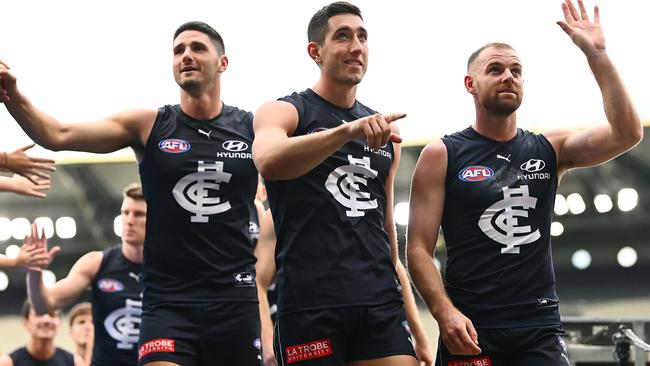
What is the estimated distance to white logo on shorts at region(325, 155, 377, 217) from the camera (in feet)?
16.3

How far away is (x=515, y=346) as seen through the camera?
5.08 m

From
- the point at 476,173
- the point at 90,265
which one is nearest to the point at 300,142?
the point at 476,173

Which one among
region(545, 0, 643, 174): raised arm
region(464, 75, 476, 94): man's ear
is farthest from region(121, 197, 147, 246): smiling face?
region(545, 0, 643, 174): raised arm

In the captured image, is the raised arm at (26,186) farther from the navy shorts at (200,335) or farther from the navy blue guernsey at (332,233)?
the navy blue guernsey at (332,233)

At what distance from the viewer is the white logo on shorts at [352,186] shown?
16.3 ft

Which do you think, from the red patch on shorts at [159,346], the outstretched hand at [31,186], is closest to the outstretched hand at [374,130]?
the red patch on shorts at [159,346]

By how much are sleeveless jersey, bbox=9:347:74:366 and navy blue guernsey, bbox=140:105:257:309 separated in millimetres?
6331

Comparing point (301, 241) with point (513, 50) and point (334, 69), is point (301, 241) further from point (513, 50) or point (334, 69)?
point (513, 50)

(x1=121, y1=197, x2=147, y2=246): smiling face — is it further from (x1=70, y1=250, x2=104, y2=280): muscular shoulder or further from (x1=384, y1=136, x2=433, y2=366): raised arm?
(x1=384, y1=136, x2=433, y2=366): raised arm

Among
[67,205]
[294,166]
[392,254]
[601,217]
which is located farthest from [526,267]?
[67,205]

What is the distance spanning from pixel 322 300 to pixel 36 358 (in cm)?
759

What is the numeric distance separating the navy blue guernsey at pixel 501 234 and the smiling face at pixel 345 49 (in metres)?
0.72

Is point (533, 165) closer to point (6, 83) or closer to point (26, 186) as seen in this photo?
point (6, 83)

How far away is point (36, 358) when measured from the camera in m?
11.5
